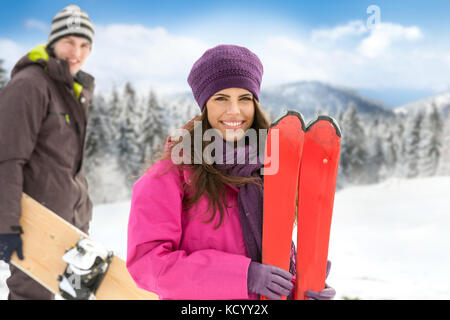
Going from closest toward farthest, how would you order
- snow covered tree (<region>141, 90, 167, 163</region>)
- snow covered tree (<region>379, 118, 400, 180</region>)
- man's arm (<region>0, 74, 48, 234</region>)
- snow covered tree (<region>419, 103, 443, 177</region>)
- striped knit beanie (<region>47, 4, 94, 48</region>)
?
man's arm (<region>0, 74, 48, 234</region>), striped knit beanie (<region>47, 4, 94, 48</region>), snow covered tree (<region>141, 90, 167, 163</region>), snow covered tree (<region>419, 103, 443, 177</region>), snow covered tree (<region>379, 118, 400, 180</region>)

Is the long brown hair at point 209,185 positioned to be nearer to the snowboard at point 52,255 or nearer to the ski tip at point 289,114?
the ski tip at point 289,114

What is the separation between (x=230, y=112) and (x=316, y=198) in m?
0.45

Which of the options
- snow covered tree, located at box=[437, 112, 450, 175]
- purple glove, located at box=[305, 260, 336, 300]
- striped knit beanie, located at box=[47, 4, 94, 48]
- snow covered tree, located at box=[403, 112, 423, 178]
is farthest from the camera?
snow covered tree, located at box=[403, 112, 423, 178]

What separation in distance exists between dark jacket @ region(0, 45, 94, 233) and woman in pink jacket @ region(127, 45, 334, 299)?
138cm

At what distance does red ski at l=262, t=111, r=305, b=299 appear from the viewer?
116 centimetres

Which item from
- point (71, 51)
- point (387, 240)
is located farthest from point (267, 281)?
point (387, 240)

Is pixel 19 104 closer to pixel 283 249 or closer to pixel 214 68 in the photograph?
A: pixel 214 68

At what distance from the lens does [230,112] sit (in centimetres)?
130

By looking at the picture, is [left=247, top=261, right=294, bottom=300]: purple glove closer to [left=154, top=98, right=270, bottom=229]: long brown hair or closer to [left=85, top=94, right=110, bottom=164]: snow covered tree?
[left=154, top=98, right=270, bottom=229]: long brown hair

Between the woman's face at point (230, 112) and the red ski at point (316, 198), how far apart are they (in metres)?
0.28

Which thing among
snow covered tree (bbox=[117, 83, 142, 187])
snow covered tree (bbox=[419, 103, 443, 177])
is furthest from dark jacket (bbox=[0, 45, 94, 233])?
snow covered tree (bbox=[419, 103, 443, 177])

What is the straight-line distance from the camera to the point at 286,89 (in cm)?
3972
